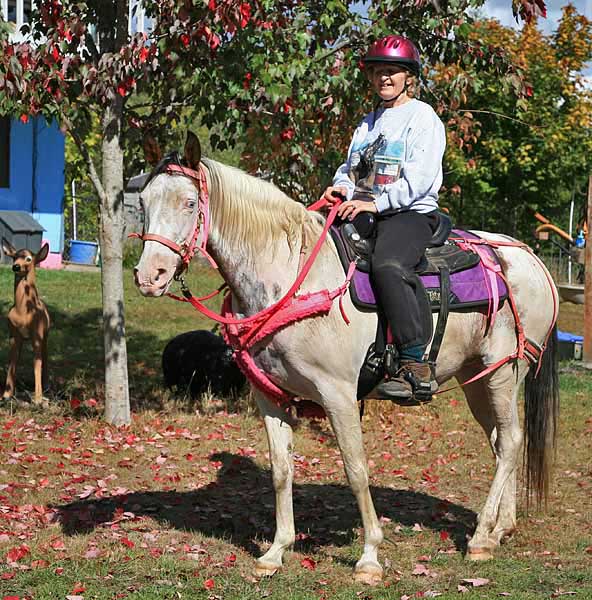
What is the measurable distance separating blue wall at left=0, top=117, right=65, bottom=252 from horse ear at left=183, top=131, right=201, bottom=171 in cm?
1644

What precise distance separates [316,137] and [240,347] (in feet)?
17.5

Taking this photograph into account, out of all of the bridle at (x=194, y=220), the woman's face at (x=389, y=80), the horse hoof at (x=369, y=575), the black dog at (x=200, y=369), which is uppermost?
the woman's face at (x=389, y=80)

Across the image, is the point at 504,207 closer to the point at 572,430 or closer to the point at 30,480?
the point at 572,430

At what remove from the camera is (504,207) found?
2642 centimetres

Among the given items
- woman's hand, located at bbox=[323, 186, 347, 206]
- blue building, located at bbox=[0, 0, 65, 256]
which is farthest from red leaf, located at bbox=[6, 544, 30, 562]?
blue building, located at bbox=[0, 0, 65, 256]

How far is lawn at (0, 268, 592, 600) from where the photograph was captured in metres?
5.16

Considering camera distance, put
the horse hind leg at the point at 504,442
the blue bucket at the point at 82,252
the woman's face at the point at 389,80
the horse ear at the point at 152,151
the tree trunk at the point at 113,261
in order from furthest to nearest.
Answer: the blue bucket at the point at 82,252, the tree trunk at the point at 113,261, the horse hind leg at the point at 504,442, the woman's face at the point at 389,80, the horse ear at the point at 152,151

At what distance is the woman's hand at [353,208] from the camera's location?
5.11 metres

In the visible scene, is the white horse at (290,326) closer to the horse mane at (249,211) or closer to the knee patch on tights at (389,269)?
the horse mane at (249,211)

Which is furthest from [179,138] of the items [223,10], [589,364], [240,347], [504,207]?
[504,207]

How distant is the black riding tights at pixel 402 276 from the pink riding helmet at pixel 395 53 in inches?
33.8

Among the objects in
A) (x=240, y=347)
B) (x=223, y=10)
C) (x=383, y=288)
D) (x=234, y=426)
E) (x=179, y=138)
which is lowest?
(x=234, y=426)

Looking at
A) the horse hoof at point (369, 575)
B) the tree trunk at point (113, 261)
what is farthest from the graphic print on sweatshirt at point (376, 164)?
the tree trunk at point (113, 261)

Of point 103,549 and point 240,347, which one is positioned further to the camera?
point 103,549
